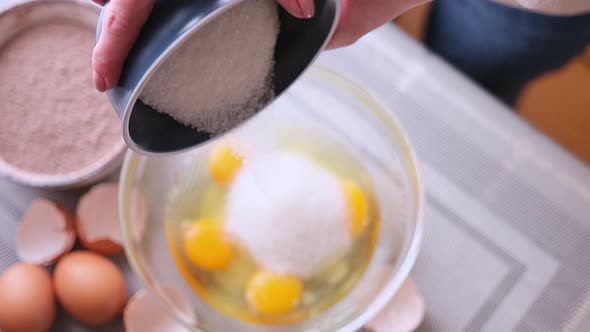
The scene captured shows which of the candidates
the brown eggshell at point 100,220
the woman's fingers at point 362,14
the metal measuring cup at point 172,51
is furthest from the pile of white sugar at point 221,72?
the brown eggshell at point 100,220

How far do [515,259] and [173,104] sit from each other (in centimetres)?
55

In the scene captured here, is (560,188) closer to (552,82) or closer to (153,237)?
(153,237)

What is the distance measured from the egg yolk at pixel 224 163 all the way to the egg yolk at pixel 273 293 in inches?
6.1

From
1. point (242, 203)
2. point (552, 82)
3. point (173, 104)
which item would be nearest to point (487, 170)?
point (242, 203)

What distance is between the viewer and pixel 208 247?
0.81 meters

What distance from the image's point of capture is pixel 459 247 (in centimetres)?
82

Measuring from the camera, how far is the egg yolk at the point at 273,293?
0.80 meters

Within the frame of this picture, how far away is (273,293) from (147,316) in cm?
18

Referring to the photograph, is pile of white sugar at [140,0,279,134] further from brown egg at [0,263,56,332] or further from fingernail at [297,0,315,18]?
brown egg at [0,263,56,332]

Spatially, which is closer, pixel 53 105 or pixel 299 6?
pixel 299 6

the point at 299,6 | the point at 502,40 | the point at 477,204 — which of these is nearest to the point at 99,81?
the point at 299,6

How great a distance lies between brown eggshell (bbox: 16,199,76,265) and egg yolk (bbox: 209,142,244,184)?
8.5 inches

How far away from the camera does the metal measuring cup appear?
1.45ft

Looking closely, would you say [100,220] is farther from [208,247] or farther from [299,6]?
[299,6]
